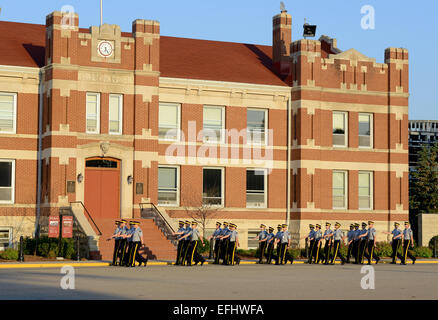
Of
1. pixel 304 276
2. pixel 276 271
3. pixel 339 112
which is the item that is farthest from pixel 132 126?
pixel 304 276

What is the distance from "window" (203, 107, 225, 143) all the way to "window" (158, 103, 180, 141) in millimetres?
1648

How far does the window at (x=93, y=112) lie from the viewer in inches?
1603

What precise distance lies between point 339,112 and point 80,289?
1159 inches

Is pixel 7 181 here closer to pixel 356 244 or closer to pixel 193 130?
pixel 193 130

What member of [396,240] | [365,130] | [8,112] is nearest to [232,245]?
[396,240]

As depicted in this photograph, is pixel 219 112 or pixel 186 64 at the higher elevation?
pixel 186 64

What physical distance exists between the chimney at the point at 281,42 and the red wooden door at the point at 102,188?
12.6 metres

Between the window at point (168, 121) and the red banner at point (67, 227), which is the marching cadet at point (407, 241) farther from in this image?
the red banner at point (67, 227)

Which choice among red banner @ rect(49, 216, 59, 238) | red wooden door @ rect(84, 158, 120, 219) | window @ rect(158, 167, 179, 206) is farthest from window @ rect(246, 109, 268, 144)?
red banner @ rect(49, 216, 59, 238)

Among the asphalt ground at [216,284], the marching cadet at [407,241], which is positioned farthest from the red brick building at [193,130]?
the asphalt ground at [216,284]

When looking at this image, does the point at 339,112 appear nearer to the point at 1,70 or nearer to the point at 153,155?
the point at 153,155

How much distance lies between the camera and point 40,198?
40250mm

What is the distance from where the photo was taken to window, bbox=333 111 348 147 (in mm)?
46375

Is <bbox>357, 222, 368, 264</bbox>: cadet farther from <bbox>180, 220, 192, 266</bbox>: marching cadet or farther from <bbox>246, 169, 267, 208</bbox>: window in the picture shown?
<bbox>246, 169, 267, 208</bbox>: window
